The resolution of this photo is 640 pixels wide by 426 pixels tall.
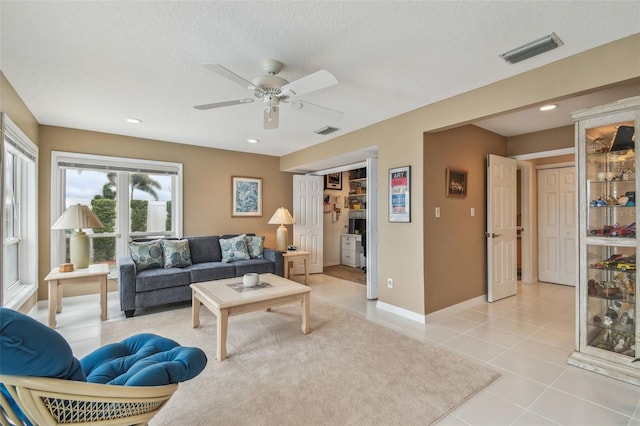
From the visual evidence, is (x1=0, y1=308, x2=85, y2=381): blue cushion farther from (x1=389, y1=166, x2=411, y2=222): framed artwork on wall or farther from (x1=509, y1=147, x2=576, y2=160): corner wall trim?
(x1=509, y1=147, x2=576, y2=160): corner wall trim

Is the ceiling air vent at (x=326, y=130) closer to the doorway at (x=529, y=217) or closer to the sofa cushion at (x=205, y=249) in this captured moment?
the sofa cushion at (x=205, y=249)

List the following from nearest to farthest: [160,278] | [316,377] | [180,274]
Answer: [316,377] < [160,278] < [180,274]

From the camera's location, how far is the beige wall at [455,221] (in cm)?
339

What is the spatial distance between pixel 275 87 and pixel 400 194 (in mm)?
1980

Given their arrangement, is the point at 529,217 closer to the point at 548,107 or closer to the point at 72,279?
the point at 548,107

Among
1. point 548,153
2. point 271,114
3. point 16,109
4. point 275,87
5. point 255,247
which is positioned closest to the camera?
point 275,87

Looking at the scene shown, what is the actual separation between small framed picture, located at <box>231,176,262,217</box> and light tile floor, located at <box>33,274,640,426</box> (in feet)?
6.74

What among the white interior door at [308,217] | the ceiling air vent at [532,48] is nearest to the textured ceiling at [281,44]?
the ceiling air vent at [532,48]

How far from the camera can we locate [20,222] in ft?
11.7

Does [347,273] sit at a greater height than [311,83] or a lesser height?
lesser

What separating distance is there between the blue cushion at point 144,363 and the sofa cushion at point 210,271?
2.18 m

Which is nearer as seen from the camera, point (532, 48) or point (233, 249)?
point (532, 48)

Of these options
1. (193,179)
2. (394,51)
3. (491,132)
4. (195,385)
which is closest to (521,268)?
(491,132)

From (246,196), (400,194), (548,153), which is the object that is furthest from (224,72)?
(548,153)
